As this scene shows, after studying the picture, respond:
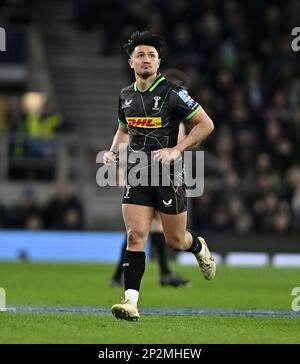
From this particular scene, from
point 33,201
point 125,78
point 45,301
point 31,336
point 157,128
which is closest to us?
point 31,336

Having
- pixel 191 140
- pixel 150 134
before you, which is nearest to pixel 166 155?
pixel 191 140

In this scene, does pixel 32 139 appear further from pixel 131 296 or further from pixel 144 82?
pixel 131 296

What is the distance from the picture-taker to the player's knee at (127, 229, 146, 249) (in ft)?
28.5

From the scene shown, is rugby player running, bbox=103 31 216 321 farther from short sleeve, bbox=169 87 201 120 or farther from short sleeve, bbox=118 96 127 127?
short sleeve, bbox=118 96 127 127

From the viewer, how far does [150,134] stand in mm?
8867

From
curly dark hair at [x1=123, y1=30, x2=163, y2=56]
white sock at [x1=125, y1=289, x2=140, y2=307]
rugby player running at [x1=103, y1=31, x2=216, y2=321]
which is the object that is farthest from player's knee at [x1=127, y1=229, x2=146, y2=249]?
curly dark hair at [x1=123, y1=30, x2=163, y2=56]

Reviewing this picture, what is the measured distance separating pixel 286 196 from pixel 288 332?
10.8 meters

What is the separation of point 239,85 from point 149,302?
1158 cm

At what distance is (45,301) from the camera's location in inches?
415

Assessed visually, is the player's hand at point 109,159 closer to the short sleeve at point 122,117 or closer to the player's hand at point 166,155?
the short sleeve at point 122,117

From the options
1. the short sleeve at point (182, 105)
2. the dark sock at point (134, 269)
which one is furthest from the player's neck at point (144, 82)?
the dark sock at point (134, 269)

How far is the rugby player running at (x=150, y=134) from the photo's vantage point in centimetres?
871
